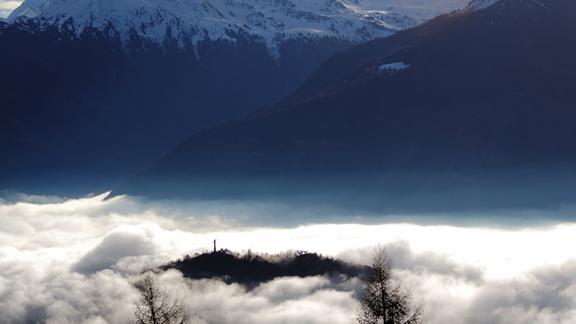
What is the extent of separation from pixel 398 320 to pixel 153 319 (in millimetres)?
34799

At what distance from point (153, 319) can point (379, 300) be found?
32.3 metres

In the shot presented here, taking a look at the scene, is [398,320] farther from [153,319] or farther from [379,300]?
[153,319]

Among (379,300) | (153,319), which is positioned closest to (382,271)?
(379,300)

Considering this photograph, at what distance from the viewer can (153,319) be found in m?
132

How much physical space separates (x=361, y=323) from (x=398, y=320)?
23.9 feet

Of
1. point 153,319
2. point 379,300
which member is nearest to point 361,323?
point 379,300

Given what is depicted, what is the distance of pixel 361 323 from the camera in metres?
135

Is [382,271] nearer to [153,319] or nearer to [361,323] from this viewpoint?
[361,323]

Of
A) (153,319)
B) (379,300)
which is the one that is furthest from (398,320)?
(153,319)

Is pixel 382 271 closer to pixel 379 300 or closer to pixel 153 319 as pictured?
pixel 379 300

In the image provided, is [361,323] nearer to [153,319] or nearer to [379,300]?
[379,300]

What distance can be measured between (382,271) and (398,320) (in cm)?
749

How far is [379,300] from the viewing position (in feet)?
426
